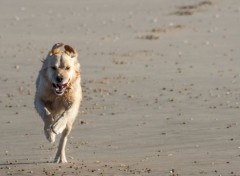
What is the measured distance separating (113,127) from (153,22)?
36.3 ft

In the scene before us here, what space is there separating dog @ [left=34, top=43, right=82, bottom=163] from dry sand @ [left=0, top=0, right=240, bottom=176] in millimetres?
442

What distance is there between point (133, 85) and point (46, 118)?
5943 mm

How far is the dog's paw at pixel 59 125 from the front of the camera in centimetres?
1110

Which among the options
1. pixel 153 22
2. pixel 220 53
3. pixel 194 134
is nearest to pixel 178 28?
pixel 153 22

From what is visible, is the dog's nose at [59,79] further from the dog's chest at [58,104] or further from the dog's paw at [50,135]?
the dog's paw at [50,135]

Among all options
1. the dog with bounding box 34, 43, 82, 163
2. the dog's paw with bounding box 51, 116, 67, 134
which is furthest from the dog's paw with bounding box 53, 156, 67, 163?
the dog's paw with bounding box 51, 116, 67, 134

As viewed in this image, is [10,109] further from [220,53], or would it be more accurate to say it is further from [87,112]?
[220,53]

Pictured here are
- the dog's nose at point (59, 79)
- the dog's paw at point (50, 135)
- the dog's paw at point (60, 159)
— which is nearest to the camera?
the dog's paw at point (50, 135)

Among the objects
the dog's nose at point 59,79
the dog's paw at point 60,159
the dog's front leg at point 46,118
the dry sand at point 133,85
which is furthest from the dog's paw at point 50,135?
the dog's nose at point 59,79

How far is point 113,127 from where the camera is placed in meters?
13.7

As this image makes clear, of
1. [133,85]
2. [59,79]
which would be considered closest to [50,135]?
[59,79]

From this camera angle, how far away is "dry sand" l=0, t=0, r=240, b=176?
11477mm

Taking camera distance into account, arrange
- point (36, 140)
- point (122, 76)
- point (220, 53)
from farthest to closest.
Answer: point (220, 53), point (122, 76), point (36, 140)

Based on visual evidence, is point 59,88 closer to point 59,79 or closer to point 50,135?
point 59,79
